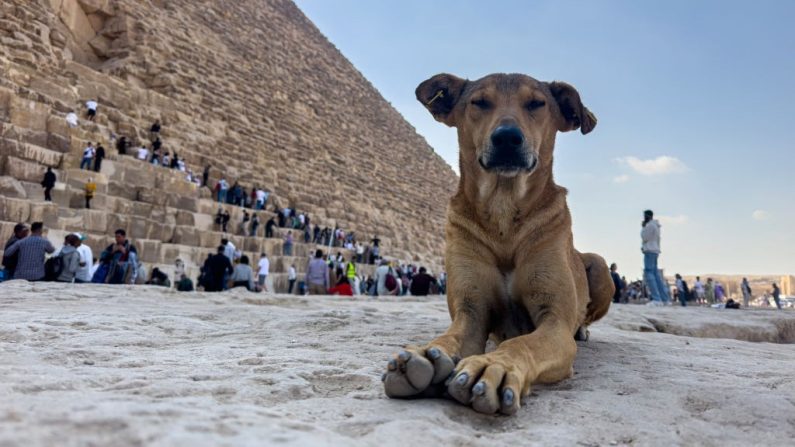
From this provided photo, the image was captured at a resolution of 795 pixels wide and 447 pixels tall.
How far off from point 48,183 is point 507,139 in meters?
9.17

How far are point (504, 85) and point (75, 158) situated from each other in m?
10.1

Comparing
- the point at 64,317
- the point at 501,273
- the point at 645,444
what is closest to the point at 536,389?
the point at 645,444

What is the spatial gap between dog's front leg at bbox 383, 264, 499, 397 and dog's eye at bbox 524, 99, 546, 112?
0.71m

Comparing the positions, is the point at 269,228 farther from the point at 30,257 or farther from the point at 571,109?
the point at 571,109

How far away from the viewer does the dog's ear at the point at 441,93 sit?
96.6 inches

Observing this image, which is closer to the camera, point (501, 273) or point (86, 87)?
point (501, 273)

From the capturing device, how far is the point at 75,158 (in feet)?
32.2

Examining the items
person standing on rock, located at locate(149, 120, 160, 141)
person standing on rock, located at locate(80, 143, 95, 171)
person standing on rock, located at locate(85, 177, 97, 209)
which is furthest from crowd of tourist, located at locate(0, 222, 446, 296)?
person standing on rock, located at locate(149, 120, 160, 141)

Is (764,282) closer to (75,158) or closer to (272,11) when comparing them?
(272,11)

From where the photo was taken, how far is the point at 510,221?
6.87ft

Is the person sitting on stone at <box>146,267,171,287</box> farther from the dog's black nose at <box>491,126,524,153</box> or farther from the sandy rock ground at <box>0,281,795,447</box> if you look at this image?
the dog's black nose at <box>491,126,524,153</box>

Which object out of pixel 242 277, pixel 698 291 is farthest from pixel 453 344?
pixel 698 291

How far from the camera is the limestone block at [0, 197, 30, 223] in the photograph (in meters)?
7.39

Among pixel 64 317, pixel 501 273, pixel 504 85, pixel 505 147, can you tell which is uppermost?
pixel 504 85
